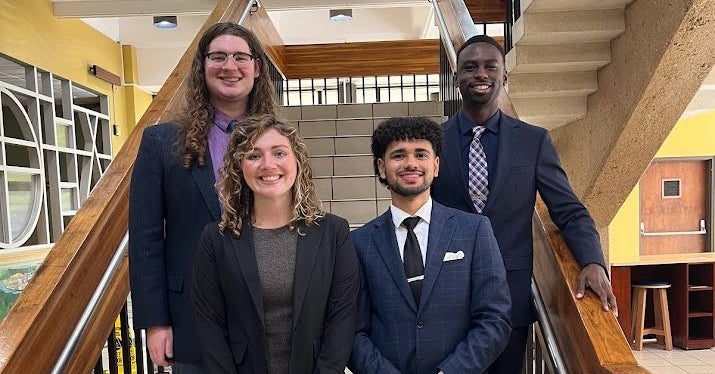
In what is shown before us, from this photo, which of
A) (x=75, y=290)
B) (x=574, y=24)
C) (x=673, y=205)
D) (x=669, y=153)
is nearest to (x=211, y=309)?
(x=75, y=290)

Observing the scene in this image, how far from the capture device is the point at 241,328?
127 cm

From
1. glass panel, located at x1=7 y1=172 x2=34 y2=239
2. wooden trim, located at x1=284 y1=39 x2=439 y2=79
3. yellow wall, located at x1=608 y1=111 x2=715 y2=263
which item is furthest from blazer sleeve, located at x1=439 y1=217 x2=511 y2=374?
yellow wall, located at x1=608 y1=111 x2=715 y2=263

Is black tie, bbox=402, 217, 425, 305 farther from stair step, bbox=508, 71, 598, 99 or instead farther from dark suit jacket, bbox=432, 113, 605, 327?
stair step, bbox=508, 71, 598, 99

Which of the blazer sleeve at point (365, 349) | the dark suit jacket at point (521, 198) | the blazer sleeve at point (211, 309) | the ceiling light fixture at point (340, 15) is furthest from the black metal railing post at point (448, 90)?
the ceiling light fixture at point (340, 15)

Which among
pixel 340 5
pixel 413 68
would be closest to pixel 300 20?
pixel 413 68

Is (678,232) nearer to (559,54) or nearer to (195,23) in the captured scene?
(559,54)

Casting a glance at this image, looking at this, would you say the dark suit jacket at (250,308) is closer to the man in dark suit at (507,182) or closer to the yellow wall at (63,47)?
the man in dark suit at (507,182)

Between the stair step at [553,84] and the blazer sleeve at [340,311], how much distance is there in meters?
2.98

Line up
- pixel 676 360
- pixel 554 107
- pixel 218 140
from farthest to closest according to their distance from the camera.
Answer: pixel 676 360 → pixel 554 107 → pixel 218 140

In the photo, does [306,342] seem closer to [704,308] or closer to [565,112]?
[565,112]

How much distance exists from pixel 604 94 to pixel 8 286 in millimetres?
5031

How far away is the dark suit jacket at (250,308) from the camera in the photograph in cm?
126

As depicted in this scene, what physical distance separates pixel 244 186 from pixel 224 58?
384 millimetres

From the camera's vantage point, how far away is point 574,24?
11.1 ft
